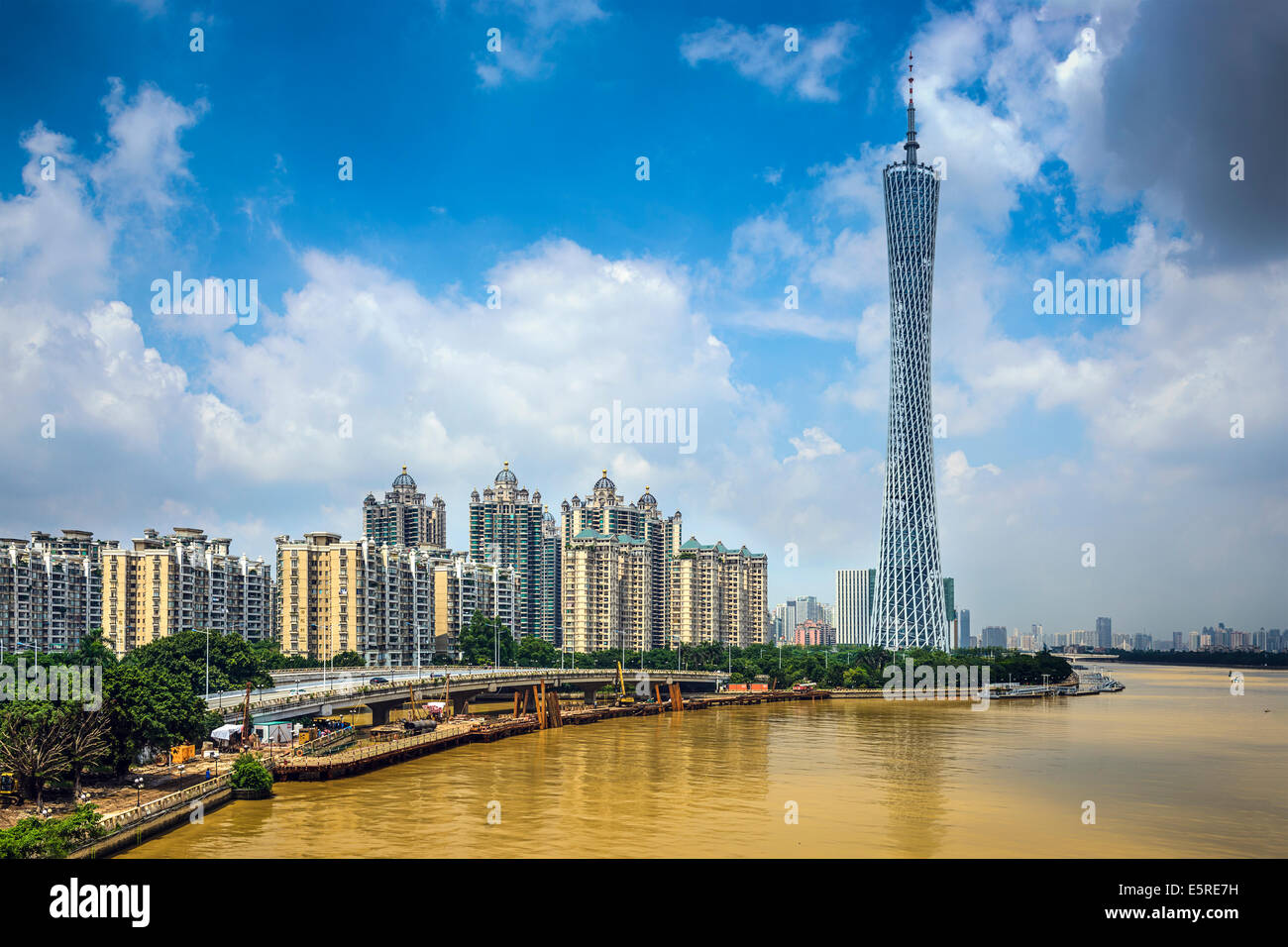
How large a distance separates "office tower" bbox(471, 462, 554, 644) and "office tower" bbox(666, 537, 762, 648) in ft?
52.3

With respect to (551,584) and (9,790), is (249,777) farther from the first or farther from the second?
(551,584)

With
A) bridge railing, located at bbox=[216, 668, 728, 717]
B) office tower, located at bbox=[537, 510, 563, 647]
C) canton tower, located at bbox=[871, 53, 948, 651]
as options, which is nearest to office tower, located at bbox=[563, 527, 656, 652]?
office tower, located at bbox=[537, 510, 563, 647]

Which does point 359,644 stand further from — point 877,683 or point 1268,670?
A: point 1268,670

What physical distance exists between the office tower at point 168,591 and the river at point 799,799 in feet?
117

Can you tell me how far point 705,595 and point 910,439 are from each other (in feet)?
105

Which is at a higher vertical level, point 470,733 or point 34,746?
point 34,746

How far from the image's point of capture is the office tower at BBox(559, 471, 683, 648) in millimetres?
126875

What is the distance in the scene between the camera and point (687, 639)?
125062 millimetres

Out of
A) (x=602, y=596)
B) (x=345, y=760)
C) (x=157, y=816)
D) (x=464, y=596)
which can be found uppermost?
(x=464, y=596)

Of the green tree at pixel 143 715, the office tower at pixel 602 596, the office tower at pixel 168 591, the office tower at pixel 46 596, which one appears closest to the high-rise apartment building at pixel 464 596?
the office tower at pixel 602 596

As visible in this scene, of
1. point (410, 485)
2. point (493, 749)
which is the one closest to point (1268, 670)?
point (410, 485)

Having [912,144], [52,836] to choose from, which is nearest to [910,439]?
[912,144]

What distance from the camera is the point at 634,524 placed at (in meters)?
131

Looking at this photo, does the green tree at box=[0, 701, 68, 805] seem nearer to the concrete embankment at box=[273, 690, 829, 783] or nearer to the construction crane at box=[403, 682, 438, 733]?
the concrete embankment at box=[273, 690, 829, 783]
